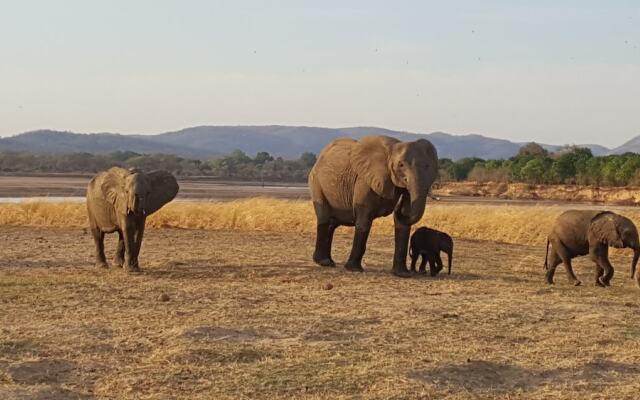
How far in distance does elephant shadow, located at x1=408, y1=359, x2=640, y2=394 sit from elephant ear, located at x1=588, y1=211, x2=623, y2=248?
684 cm

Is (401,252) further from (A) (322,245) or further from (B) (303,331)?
(B) (303,331)

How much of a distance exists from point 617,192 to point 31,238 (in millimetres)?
47266

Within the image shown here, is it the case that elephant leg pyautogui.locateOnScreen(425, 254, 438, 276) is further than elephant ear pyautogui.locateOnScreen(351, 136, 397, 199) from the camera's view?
Yes

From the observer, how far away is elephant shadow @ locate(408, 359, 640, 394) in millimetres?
8758

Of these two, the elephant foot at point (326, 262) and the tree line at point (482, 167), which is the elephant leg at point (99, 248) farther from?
the tree line at point (482, 167)

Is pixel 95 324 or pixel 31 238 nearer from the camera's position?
pixel 95 324

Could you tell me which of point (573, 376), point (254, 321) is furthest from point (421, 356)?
point (254, 321)

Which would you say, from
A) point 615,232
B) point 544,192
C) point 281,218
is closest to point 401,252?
point 615,232

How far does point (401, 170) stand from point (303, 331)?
580 centimetres

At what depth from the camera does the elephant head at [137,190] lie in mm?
16984

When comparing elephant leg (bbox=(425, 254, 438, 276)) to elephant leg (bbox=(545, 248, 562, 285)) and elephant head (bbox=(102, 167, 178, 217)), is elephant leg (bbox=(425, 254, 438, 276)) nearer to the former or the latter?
Result: elephant leg (bbox=(545, 248, 562, 285))

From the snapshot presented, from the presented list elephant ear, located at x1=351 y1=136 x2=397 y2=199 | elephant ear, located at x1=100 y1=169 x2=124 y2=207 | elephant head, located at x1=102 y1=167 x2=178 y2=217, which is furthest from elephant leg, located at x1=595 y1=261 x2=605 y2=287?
elephant ear, located at x1=100 y1=169 x2=124 y2=207

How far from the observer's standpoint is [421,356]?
9797 mm

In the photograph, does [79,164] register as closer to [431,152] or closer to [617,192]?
[617,192]
